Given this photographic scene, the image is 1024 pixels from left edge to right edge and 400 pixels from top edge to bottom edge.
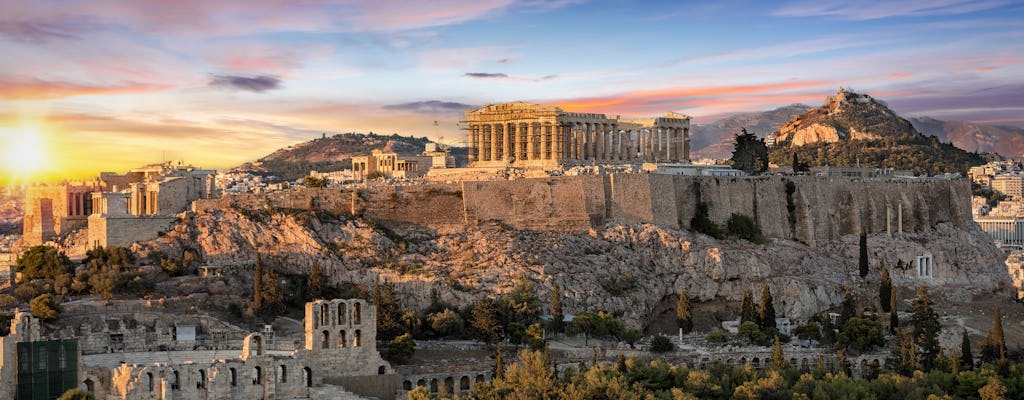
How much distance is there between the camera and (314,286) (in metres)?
56.5

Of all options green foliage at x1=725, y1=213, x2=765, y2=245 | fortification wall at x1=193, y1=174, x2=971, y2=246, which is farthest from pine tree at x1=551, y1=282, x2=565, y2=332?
green foliage at x1=725, y1=213, x2=765, y2=245

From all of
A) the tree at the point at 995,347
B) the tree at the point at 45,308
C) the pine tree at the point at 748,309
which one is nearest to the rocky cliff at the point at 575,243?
the pine tree at the point at 748,309

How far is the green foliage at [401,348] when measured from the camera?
50438 millimetres

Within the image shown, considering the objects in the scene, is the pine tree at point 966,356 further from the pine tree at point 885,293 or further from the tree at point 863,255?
the tree at point 863,255

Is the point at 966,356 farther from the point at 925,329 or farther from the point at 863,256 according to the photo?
the point at 863,256

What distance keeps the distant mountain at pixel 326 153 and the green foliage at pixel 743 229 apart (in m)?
36.3

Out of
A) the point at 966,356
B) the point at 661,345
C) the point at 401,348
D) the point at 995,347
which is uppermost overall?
the point at 401,348

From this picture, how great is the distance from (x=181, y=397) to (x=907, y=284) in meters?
44.4

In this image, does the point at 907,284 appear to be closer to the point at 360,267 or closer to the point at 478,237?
the point at 478,237

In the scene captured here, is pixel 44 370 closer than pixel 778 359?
Yes

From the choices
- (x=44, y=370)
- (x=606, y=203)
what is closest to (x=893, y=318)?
(x=606, y=203)

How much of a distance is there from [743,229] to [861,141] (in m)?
51.5

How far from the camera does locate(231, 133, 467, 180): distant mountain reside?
366ft

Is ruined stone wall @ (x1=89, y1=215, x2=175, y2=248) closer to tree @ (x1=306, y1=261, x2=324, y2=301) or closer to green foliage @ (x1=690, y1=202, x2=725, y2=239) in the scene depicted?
tree @ (x1=306, y1=261, x2=324, y2=301)
